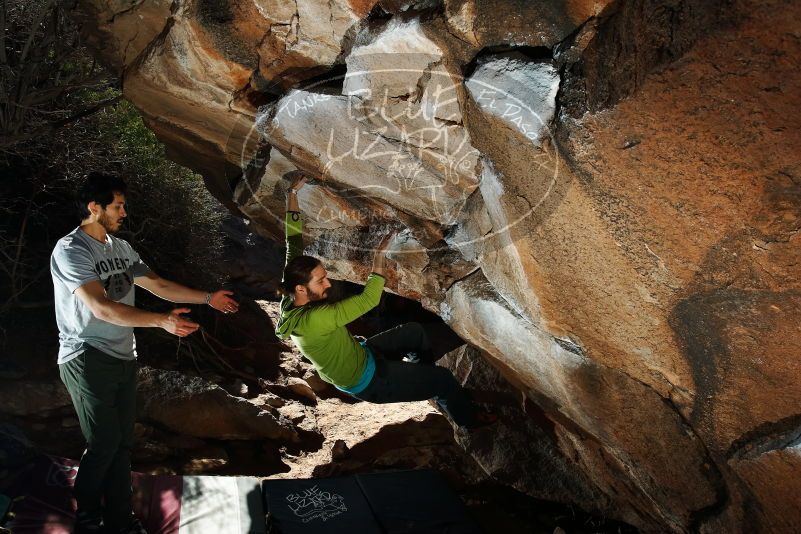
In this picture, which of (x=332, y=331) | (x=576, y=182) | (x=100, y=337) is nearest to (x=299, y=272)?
(x=332, y=331)

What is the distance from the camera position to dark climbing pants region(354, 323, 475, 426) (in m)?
3.57

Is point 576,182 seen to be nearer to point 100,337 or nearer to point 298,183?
point 100,337

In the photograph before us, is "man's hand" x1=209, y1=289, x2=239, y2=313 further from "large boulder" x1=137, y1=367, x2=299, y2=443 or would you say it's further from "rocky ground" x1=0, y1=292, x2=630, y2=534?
"large boulder" x1=137, y1=367, x2=299, y2=443

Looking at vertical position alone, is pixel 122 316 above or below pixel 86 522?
above

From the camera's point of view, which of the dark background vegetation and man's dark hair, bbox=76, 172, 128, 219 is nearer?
man's dark hair, bbox=76, 172, 128, 219

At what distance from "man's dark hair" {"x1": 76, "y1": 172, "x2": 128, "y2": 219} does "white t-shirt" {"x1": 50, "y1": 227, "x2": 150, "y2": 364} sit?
0.15 m

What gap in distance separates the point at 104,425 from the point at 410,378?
1.71 m

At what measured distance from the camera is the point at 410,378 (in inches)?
142

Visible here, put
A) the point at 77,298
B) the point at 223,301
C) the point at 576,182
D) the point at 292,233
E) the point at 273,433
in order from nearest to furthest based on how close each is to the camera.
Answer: the point at 576,182 < the point at 77,298 < the point at 223,301 < the point at 292,233 < the point at 273,433

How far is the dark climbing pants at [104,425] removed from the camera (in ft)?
8.64

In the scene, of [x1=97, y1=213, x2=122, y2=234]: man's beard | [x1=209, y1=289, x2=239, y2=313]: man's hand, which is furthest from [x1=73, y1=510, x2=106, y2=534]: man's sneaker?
[x1=97, y1=213, x2=122, y2=234]: man's beard

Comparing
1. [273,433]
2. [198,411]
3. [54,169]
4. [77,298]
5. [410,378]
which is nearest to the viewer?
[77,298]

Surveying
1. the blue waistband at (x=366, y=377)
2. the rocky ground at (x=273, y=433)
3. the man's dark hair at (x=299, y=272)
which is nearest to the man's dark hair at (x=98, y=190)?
the man's dark hair at (x=299, y=272)

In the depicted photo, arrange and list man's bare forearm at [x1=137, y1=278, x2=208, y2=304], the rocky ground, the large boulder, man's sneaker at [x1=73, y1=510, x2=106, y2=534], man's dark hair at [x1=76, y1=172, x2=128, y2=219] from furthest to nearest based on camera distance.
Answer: the large boulder < the rocky ground < man's bare forearm at [x1=137, y1=278, x2=208, y2=304] < man's sneaker at [x1=73, y1=510, x2=106, y2=534] < man's dark hair at [x1=76, y1=172, x2=128, y2=219]
